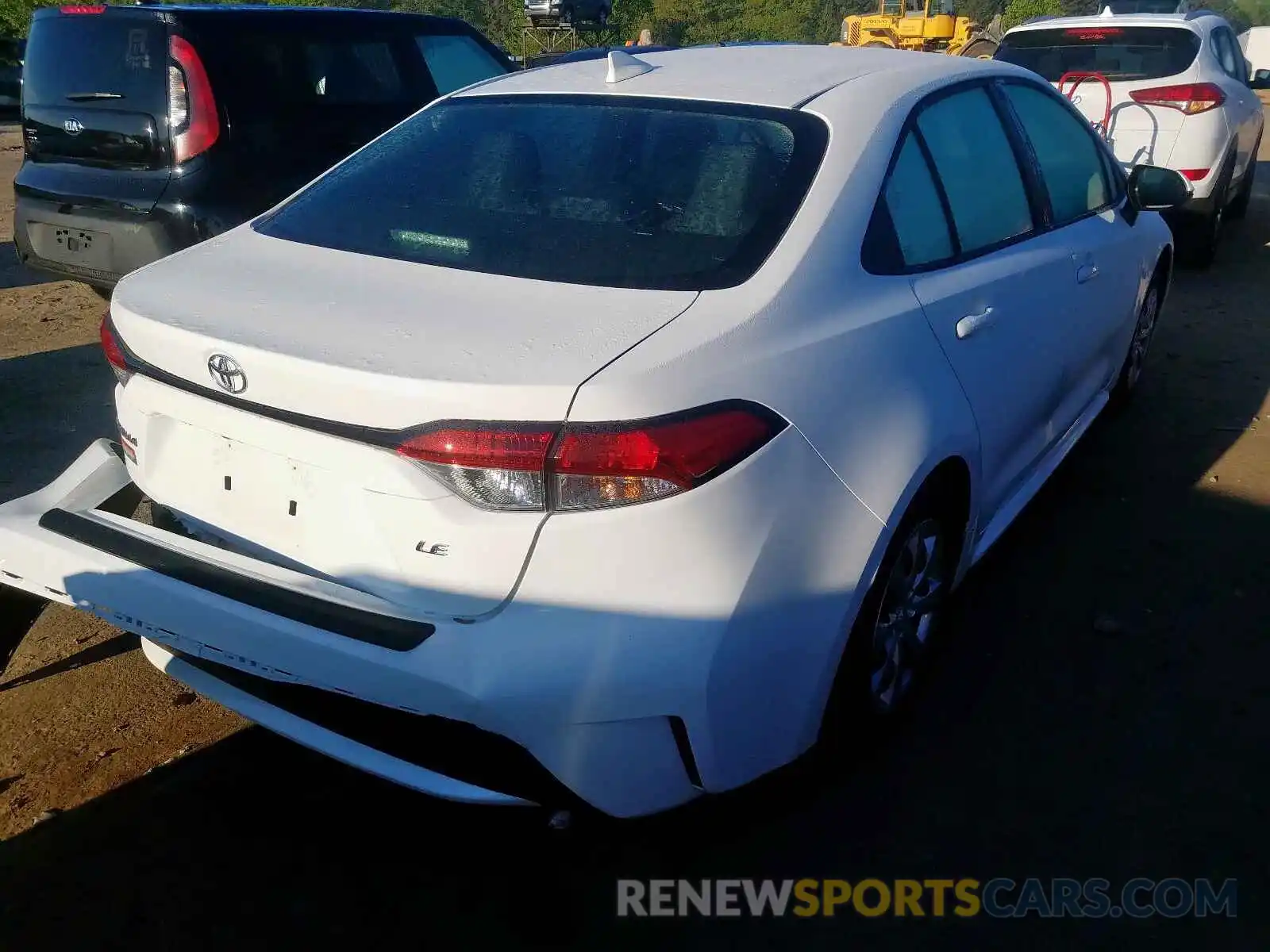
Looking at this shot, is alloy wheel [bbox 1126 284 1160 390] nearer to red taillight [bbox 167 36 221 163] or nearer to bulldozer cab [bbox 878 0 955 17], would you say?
red taillight [bbox 167 36 221 163]

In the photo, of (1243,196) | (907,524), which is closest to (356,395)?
(907,524)

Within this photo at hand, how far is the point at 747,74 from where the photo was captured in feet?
9.88

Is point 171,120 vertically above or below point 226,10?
below

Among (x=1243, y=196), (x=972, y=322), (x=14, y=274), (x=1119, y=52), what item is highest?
(x=1119, y=52)

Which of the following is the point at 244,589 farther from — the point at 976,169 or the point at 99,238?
the point at 99,238

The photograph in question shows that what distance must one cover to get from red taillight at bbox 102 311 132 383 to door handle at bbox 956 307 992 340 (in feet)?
6.15

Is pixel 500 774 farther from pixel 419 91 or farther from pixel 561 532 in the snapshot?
pixel 419 91

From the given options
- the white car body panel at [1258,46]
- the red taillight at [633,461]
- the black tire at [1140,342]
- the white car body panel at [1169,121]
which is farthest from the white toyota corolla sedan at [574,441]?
the white car body panel at [1258,46]

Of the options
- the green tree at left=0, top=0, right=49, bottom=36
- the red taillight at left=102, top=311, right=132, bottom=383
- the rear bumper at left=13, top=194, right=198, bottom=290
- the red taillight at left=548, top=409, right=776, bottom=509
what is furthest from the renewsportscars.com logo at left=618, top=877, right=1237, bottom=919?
the green tree at left=0, top=0, right=49, bottom=36

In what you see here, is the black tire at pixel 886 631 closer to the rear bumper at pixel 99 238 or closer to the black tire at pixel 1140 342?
the black tire at pixel 1140 342

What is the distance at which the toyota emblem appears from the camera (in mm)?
2115

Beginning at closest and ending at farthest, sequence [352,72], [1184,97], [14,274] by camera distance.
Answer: [352,72] < [1184,97] < [14,274]

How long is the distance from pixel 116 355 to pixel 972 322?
6.48ft

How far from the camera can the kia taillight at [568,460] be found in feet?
6.25
